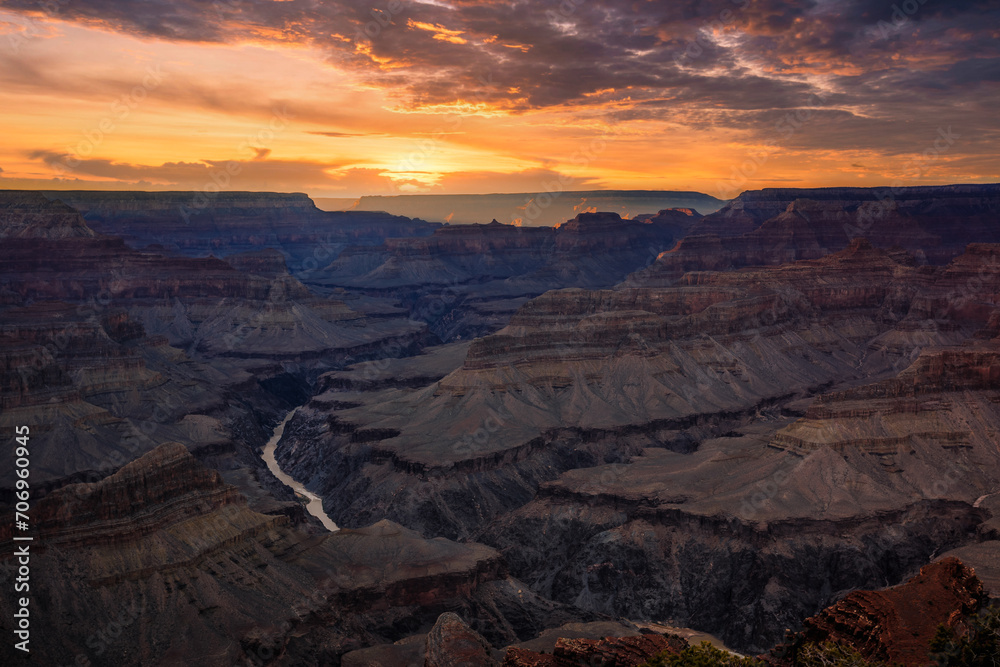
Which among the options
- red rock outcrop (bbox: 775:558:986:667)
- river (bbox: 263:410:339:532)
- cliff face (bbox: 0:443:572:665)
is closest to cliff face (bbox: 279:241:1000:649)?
river (bbox: 263:410:339:532)

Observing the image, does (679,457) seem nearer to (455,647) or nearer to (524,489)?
(524,489)

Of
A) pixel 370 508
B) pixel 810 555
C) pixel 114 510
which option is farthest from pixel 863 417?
pixel 114 510

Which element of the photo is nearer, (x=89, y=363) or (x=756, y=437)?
(x=756, y=437)

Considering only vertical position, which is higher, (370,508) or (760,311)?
(760,311)

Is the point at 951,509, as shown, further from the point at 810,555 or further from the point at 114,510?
the point at 114,510

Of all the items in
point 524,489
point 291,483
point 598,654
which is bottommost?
point 291,483

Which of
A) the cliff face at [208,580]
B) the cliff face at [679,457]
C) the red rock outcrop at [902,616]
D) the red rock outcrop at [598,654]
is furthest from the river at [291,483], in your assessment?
the red rock outcrop at [902,616]

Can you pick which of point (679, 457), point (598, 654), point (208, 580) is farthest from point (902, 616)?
point (679, 457)

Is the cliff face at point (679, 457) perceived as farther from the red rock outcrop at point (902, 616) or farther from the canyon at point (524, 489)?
the red rock outcrop at point (902, 616)
